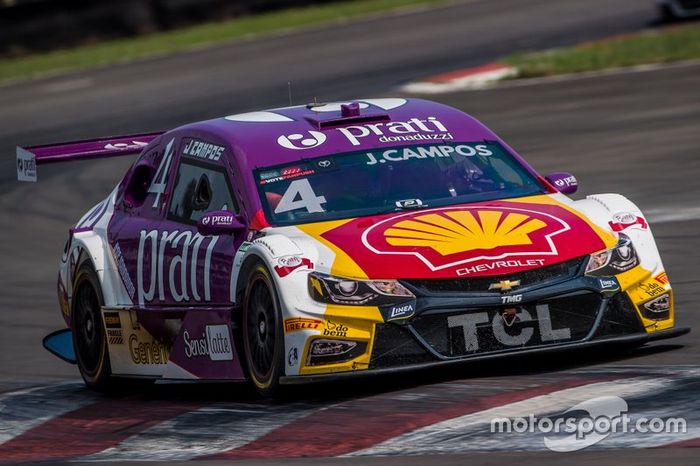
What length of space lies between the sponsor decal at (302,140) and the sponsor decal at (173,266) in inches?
25.3

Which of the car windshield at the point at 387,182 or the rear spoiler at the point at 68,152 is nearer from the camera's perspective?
the car windshield at the point at 387,182

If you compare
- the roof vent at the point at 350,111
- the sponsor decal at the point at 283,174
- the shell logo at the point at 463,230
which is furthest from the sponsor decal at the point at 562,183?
the sponsor decal at the point at 283,174

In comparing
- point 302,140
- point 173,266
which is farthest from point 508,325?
point 173,266

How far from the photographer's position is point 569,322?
743 cm

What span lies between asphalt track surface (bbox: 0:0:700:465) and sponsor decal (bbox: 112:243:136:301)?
0.59 metres

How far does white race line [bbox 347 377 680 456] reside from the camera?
591cm

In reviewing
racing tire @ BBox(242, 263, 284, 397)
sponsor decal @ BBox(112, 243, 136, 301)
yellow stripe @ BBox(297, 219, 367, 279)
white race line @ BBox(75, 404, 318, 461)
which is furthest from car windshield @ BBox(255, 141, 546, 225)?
sponsor decal @ BBox(112, 243, 136, 301)

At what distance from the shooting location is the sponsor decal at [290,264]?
7329 millimetres

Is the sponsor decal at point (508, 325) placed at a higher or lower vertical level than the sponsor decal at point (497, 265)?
lower

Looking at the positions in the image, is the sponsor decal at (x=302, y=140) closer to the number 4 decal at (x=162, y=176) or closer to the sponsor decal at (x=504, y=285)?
the number 4 decal at (x=162, y=176)

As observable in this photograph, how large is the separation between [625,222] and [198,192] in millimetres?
2308

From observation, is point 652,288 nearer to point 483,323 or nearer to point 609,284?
point 609,284

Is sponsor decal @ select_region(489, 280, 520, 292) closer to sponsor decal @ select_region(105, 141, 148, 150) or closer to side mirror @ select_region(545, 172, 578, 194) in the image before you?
side mirror @ select_region(545, 172, 578, 194)

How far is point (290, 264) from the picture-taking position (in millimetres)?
7355
